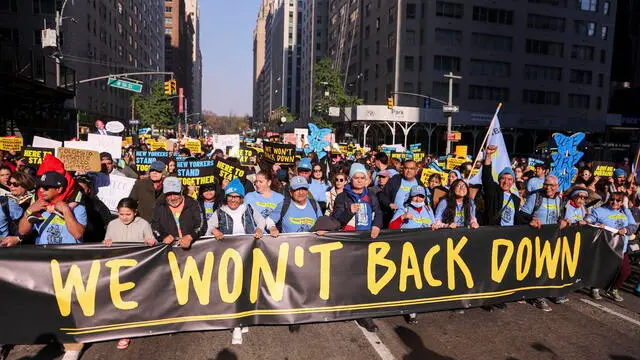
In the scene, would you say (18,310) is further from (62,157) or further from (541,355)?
(541,355)

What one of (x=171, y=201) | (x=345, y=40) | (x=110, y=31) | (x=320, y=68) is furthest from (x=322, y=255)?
(x=345, y=40)

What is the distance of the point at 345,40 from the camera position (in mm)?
66562

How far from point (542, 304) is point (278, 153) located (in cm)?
633

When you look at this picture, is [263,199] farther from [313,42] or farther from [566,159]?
[313,42]

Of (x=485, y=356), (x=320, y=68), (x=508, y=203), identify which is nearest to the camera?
(x=485, y=356)

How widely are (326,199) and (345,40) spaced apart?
6154 centimetres

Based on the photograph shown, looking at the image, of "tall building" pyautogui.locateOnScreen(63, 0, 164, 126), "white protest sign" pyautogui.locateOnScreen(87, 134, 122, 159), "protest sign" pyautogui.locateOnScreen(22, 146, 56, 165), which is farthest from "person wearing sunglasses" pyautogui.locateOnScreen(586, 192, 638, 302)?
"tall building" pyautogui.locateOnScreen(63, 0, 164, 126)

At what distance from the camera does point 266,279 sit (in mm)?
5137

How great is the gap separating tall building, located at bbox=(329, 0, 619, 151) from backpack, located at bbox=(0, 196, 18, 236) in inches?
1704

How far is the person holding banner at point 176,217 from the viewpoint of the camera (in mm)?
5051

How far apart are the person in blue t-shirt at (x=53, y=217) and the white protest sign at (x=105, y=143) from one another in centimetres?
603

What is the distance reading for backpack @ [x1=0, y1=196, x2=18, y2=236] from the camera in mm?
5113

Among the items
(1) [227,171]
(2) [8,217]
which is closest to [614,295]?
(1) [227,171]

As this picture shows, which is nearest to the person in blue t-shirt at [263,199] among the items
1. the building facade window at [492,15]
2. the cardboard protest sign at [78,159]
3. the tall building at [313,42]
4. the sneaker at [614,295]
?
the cardboard protest sign at [78,159]
